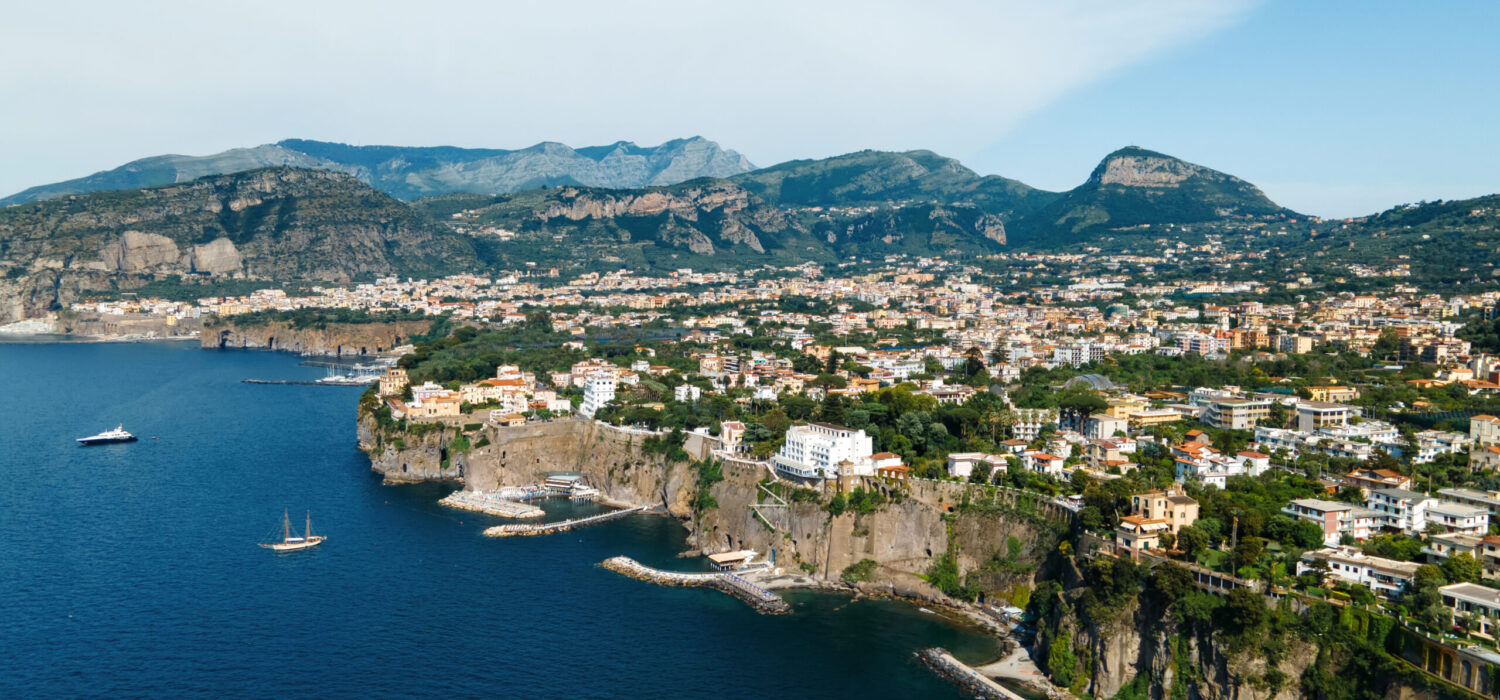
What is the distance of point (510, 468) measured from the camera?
1817 inches

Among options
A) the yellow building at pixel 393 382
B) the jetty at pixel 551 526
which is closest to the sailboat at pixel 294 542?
the jetty at pixel 551 526

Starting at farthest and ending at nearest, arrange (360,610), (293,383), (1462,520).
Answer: (293,383), (360,610), (1462,520)

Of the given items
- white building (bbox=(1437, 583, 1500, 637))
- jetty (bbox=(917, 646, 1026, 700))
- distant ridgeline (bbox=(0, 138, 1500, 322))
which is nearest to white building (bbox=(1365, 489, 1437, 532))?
white building (bbox=(1437, 583, 1500, 637))

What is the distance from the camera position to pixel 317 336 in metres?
106

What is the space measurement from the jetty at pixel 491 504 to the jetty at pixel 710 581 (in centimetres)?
723

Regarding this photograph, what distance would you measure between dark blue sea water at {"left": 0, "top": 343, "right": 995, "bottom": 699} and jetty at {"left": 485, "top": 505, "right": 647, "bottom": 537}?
717mm

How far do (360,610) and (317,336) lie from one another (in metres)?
80.6

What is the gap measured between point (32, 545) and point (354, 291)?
103569 millimetres

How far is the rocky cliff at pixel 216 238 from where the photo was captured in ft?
436

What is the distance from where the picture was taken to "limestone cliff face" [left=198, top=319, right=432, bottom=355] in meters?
103

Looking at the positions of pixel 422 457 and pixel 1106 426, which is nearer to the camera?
pixel 1106 426

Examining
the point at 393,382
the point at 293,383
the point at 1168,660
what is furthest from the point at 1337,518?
the point at 293,383

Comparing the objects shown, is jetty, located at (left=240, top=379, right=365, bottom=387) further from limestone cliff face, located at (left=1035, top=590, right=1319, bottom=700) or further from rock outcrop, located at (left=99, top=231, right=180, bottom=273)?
rock outcrop, located at (left=99, top=231, right=180, bottom=273)

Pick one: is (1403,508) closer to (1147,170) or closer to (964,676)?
(964,676)
